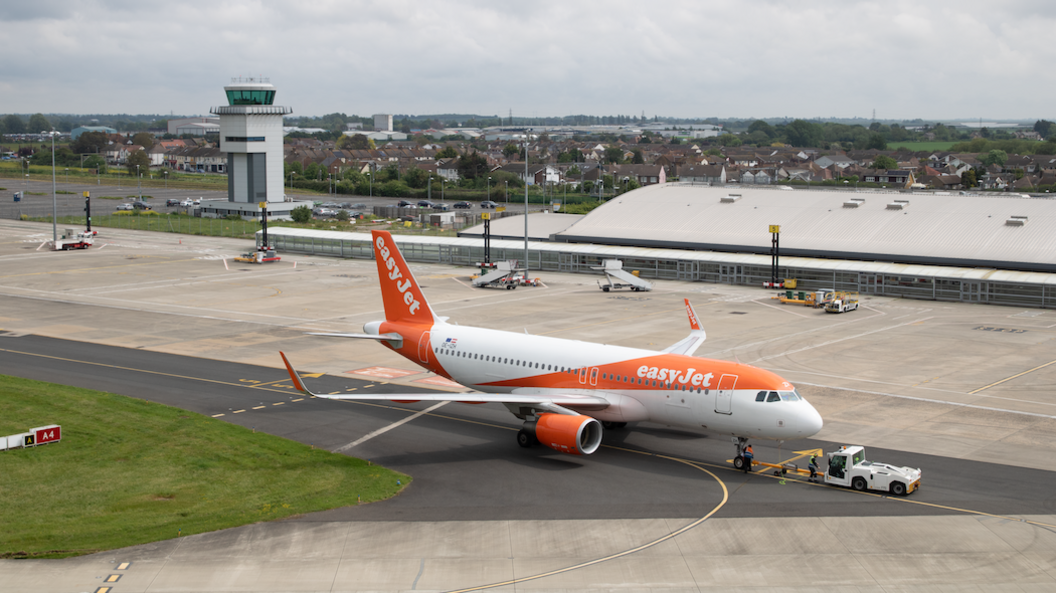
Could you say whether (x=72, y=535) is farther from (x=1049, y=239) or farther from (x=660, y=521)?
(x=1049, y=239)

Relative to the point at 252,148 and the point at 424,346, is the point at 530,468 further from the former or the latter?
the point at 252,148

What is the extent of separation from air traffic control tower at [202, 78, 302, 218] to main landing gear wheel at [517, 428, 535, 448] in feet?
466

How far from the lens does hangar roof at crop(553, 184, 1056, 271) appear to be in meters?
97.1

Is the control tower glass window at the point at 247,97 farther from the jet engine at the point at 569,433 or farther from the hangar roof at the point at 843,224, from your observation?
the jet engine at the point at 569,433

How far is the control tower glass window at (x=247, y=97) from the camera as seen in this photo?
17238 cm

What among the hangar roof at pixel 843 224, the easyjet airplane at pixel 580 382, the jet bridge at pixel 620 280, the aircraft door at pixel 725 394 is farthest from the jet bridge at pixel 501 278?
the aircraft door at pixel 725 394

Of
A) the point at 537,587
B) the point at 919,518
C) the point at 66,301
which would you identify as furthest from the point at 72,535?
the point at 66,301

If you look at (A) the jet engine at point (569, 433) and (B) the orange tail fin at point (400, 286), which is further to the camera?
(B) the orange tail fin at point (400, 286)

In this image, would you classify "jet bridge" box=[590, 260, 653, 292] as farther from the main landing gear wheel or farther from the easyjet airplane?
the main landing gear wheel

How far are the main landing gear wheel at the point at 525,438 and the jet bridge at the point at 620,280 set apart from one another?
5501 centimetres

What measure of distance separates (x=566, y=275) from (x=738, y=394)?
73060 millimetres

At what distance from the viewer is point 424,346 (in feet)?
156

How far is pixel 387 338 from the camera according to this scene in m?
48.7

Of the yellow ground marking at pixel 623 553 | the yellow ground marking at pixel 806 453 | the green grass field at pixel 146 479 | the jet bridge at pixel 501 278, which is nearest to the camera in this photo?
the yellow ground marking at pixel 623 553
